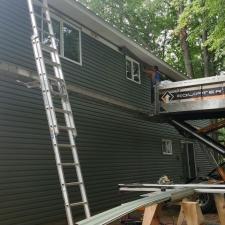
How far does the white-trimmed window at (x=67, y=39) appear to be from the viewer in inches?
465

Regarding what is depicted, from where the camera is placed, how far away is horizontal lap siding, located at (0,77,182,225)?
943 centimetres

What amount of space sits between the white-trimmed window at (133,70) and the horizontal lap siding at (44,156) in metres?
1.95

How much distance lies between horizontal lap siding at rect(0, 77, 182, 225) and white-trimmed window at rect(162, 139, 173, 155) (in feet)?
12.1

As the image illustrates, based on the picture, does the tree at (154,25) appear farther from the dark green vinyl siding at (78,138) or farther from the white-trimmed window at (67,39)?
the white-trimmed window at (67,39)

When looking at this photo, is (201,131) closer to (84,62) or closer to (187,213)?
(84,62)

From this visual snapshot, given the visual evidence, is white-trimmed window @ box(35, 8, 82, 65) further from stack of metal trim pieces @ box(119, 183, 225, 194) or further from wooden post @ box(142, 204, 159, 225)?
wooden post @ box(142, 204, 159, 225)

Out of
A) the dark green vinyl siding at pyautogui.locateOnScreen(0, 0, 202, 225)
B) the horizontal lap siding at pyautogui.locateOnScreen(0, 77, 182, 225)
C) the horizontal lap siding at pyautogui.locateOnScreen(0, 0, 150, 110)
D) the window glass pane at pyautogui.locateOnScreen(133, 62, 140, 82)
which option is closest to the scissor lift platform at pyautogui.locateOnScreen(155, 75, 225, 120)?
the dark green vinyl siding at pyautogui.locateOnScreen(0, 0, 202, 225)

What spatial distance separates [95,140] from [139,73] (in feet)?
17.8

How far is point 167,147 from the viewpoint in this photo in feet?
65.1

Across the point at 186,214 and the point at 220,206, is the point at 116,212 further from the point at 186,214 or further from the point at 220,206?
the point at 220,206

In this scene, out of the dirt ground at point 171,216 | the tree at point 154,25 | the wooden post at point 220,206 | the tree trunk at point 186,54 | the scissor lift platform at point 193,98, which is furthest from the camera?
the tree at point 154,25

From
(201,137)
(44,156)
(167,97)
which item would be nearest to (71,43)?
(167,97)

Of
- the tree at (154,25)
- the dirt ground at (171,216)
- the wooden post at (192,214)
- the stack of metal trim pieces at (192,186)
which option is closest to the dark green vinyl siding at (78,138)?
the dirt ground at (171,216)

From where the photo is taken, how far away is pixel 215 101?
37.3 ft
